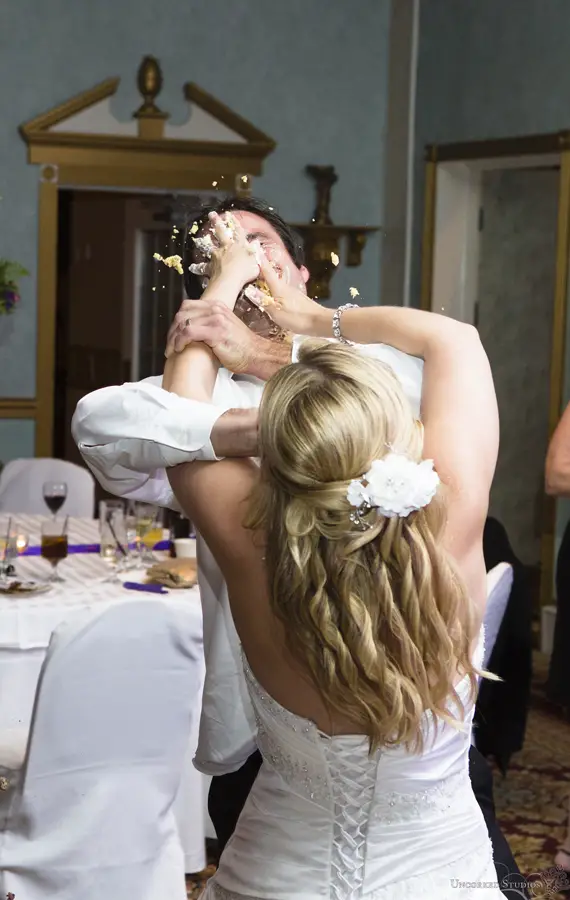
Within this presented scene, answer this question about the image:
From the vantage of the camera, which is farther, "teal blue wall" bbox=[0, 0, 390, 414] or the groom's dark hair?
"teal blue wall" bbox=[0, 0, 390, 414]

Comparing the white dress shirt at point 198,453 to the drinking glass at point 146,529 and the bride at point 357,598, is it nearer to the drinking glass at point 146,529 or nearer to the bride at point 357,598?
the bride at point 357,598

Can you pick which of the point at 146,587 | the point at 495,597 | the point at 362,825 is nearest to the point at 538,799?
the point at 495,597

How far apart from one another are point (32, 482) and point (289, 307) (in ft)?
11.7

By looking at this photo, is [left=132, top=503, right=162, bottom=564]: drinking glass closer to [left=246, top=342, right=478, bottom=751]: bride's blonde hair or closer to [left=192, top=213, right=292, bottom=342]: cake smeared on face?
[left=192, top=213, right=292, bottom=342]: cake smeared on face

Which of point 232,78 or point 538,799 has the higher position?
point 232,78

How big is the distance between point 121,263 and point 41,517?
295cm

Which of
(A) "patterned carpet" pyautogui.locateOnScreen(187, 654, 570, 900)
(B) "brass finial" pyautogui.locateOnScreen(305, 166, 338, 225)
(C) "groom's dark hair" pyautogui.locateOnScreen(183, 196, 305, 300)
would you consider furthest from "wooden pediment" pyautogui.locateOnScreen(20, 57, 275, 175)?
(C) "groom's dark hair" pyautogui.locateOnScreen(183, 196, 305, 300)

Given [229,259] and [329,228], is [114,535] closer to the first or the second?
[229,259]

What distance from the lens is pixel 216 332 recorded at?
58.4 inches

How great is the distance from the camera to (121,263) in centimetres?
708

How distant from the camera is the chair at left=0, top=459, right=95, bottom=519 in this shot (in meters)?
4.94

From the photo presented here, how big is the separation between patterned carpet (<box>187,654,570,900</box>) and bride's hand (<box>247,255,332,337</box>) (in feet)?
4.99

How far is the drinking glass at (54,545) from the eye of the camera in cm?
338

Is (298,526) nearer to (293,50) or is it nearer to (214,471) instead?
(214,471)
